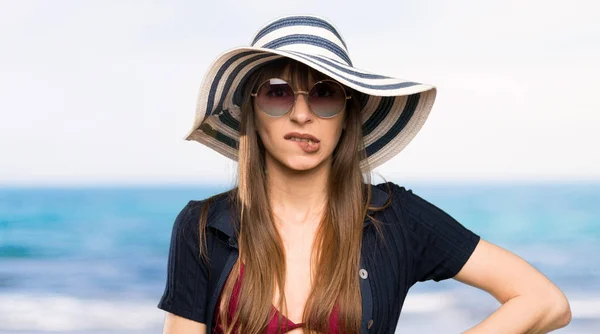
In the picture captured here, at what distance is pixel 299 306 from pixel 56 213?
14545mm

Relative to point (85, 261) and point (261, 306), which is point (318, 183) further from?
point (85, 261)

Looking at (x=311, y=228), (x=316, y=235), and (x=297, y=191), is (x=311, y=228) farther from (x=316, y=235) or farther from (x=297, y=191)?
(x=297, y=191)

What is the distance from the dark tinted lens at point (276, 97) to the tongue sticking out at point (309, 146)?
11cm

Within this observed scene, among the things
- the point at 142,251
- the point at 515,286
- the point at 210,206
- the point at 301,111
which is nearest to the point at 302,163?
the point at 301,111

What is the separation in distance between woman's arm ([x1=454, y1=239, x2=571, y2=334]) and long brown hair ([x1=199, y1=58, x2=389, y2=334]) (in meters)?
0.44

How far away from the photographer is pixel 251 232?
282 cm

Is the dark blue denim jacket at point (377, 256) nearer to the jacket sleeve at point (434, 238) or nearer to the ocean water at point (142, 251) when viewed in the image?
the jacket sleeve at point (434, 238)

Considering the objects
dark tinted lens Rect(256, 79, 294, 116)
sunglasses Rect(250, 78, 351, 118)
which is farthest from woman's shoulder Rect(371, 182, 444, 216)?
dark tinted lens Rect(256, 79, 294, 116)

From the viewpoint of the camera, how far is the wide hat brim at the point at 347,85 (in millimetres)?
2688

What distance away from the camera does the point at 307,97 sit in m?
2.69

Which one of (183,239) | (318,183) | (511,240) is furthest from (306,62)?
(511,240)

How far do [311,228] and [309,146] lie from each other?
0.33 m

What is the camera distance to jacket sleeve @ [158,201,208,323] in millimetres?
2799

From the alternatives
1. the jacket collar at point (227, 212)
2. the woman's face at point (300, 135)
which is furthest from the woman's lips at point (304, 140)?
the jacket collar at point (227, 212)
